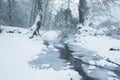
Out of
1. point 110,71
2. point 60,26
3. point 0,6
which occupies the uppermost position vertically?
point 0,6

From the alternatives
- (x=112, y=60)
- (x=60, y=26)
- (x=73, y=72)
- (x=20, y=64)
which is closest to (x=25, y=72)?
(x=20, y=64)

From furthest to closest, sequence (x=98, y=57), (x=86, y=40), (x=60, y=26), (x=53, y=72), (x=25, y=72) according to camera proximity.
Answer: (x=60, y=26) → (x=86, y=40) → (x=98, y=57) → (x=53, y=72) → (x=25, y=72)

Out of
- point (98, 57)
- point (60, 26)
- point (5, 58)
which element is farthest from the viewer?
point (60, 26)

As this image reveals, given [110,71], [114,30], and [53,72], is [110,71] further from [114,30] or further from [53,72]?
[114,30]

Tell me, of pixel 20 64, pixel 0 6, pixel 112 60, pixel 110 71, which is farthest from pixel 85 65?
pixel 0 6

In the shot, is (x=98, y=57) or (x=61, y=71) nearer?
(x=61, y=71)

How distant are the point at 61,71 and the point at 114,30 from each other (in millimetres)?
17035

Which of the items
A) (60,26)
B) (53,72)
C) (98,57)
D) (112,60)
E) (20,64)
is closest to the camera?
(53,72)

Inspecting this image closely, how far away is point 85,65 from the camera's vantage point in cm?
906

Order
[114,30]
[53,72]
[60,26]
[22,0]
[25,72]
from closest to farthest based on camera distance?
[25,72] < [53,72] < [60,26] < [114,30] < [22,0]

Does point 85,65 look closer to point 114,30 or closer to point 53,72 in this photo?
point 53,72

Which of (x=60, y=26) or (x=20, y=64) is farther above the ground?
(x=60, y=26)

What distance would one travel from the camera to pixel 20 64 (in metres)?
7.97

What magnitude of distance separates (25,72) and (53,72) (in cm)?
115
